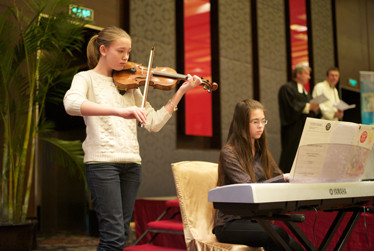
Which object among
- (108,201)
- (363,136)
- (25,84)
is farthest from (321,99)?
(108,201)

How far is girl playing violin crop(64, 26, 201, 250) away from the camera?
1.72 metres

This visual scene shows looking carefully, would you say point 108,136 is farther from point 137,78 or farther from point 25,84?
point 25,84

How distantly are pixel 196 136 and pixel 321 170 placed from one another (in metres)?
3.99

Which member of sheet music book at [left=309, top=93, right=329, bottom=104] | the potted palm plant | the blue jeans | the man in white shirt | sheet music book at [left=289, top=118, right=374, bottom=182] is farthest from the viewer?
the man in white shirt

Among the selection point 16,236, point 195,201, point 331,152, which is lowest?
point 16,236

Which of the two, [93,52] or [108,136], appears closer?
[108,136]

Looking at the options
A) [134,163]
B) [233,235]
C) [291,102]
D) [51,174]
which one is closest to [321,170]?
[233,235]

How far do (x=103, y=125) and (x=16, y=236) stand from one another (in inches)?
74.3

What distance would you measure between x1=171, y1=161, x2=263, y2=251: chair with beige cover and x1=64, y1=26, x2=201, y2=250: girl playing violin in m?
0.54

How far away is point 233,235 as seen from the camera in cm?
200

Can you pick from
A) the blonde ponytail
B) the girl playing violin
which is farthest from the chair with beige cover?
the blonde ponytail

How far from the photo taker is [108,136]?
1.83 meters

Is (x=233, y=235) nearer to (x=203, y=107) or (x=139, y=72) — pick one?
(x=139, y=72)

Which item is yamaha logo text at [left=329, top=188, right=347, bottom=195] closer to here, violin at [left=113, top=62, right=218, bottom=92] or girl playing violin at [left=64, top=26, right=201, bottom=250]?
girl playing violin at [left=64, top=26, right=201, bottom=250]
